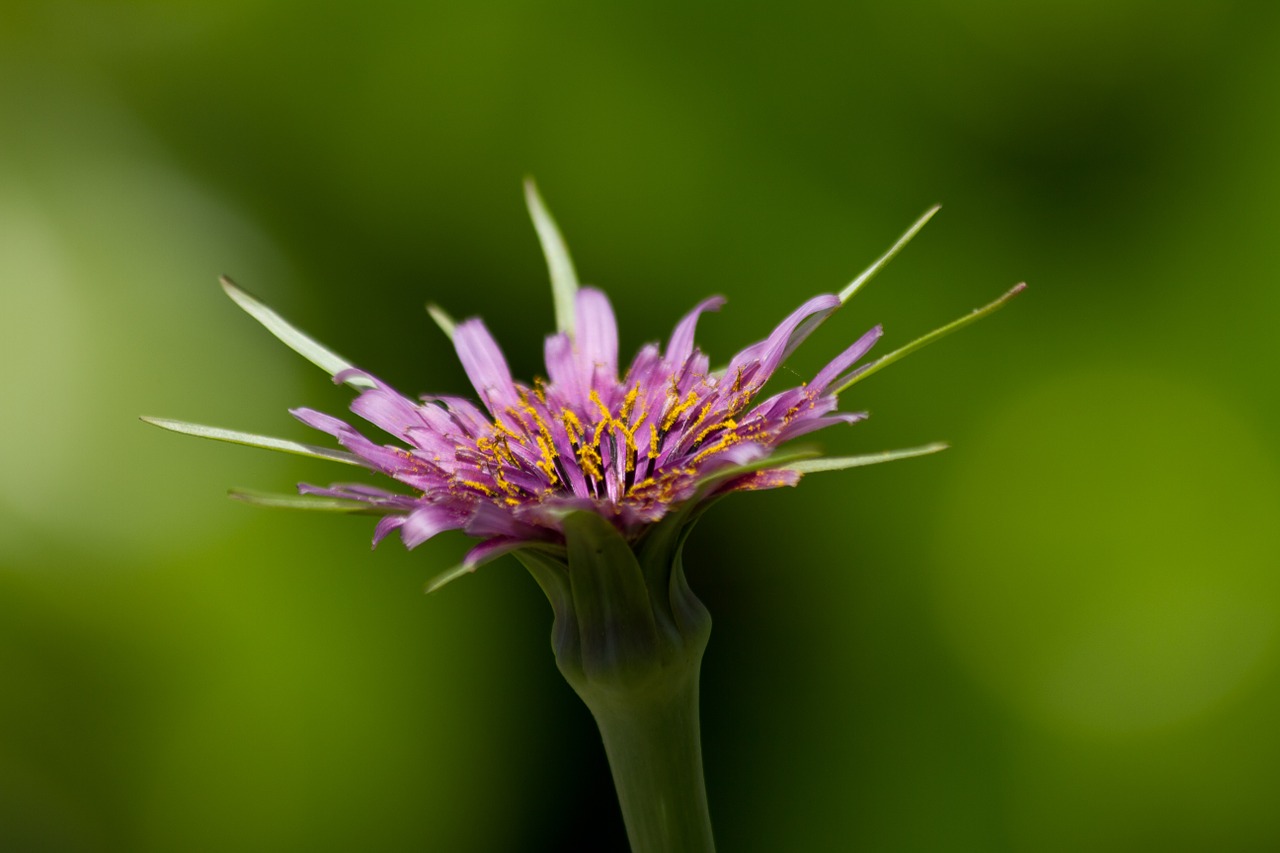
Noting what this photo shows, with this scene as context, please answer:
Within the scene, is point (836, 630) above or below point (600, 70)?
below

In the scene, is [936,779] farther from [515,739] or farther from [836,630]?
[515,739]

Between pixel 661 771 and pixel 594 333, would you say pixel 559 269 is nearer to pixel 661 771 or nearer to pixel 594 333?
pixel 594 333

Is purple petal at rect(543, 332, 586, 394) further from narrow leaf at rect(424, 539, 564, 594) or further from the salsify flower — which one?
narrow leaf at rect(424, 539, 564, 594)

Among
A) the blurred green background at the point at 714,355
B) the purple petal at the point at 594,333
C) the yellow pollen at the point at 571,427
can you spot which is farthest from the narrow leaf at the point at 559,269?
the blurred green background at the point at 714,355

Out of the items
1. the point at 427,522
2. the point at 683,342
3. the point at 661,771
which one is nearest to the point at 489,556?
the point at 427,522

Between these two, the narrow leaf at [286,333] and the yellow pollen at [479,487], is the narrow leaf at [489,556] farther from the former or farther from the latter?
the narrow leaf at [286,333]

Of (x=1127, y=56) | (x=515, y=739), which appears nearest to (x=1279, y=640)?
(x=1127, y=56)

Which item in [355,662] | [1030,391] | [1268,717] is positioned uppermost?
[1030,391]
